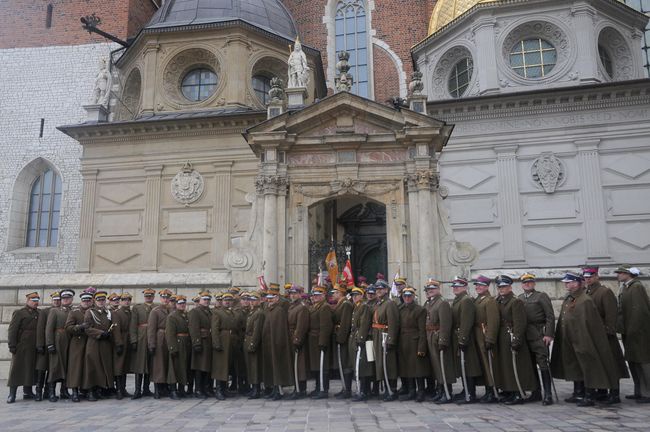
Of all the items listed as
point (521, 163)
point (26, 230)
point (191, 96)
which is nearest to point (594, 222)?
point (521, 163)

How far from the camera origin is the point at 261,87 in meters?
23.2

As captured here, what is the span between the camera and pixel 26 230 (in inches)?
939

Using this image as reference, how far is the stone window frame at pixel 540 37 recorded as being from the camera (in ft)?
67.5

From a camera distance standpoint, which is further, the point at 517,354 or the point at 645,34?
the point at 645,34

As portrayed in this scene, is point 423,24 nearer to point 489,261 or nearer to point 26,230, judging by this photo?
point 489,261

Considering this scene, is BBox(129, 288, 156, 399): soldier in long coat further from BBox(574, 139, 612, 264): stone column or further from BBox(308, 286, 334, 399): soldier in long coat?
BBox(574, 139, 612, 264): stone column

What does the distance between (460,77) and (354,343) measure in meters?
16.4

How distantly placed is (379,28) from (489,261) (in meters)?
13.4

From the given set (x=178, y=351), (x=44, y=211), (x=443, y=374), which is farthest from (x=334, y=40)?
(x=443, y=374)

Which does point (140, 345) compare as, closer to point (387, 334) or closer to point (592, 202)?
point (387, 334)

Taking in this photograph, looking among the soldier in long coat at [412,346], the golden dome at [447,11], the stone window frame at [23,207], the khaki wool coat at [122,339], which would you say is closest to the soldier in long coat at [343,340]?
the soldier in long coat at [412,346]

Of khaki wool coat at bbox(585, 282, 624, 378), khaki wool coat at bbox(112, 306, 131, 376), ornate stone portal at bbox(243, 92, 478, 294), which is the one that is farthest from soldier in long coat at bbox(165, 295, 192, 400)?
khaki wool coat at bbox(585, 282, 624, 378)

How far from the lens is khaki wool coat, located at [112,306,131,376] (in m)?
9.82

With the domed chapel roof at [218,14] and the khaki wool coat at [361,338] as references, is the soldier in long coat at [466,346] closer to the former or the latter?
the khaki wool coat at [361,338]
